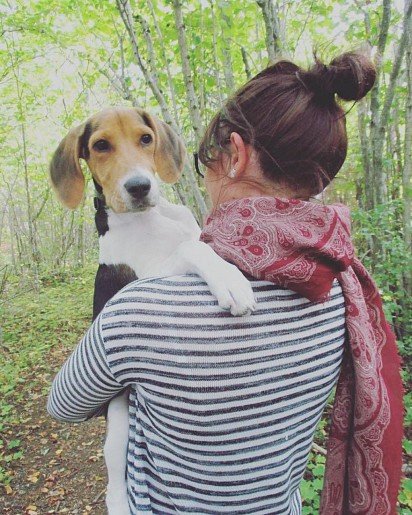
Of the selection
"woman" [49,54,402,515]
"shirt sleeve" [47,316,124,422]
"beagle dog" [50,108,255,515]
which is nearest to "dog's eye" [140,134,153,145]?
"beagle dog" [50,108,255,515]

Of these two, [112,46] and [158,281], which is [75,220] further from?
[158,281]

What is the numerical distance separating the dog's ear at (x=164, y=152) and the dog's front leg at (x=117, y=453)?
133 cm

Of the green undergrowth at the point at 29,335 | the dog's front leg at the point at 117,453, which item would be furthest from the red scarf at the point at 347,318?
the green undergrowth at the point at 29,335

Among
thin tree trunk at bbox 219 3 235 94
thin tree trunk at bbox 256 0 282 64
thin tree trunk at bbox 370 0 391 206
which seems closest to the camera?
thin tree trunk at bbox 256 0 282 64

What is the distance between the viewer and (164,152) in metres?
2.42

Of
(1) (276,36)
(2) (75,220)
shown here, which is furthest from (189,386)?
(2) (75,220)

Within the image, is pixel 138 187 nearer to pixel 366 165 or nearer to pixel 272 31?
pixel 272 31

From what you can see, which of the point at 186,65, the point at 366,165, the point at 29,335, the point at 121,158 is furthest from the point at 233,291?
the point at 29,335

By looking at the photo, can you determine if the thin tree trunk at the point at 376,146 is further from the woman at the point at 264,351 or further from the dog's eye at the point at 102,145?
the woman at the point at 264,351

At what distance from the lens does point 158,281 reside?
0.94m

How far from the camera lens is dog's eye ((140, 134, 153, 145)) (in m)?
2.26

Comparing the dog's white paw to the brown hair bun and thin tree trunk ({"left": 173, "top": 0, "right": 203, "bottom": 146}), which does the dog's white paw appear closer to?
the brown hair bun

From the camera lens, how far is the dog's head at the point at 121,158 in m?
2.02

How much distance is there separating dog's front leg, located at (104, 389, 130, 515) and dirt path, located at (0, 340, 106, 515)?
2271 mm
